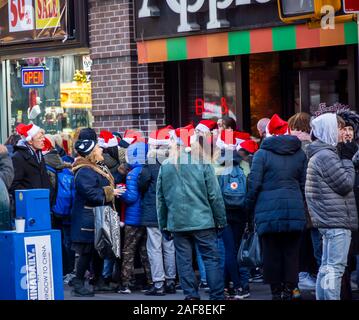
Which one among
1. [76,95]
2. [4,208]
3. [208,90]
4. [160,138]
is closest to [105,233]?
[160,138]

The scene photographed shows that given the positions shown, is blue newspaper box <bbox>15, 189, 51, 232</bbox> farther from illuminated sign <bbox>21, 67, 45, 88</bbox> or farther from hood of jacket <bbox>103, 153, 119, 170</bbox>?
illuminated sign <bbox>21, 67, 45, 88</bbox>

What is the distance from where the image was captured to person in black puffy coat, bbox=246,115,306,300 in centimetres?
1091

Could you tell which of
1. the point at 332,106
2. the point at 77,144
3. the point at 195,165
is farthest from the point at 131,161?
the point at 332,106

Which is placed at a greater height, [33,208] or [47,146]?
[47,146]

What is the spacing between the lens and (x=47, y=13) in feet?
57.9

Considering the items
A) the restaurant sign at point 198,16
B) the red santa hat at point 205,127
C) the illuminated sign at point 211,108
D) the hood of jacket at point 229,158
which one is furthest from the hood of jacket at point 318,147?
the illuminated sign at point 211,108

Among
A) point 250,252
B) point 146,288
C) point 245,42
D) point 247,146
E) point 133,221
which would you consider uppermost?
point 245,42

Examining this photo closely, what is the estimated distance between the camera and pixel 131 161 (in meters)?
12.8

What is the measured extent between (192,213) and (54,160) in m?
3.31

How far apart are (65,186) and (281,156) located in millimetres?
3263

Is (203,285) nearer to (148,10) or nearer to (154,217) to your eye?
(154,217)

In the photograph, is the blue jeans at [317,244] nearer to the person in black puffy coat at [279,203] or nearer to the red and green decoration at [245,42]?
the person in black puffy coat at [279,203]

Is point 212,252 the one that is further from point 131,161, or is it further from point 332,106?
point 332,106

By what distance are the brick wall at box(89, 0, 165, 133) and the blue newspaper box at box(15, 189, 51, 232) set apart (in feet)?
24.1
